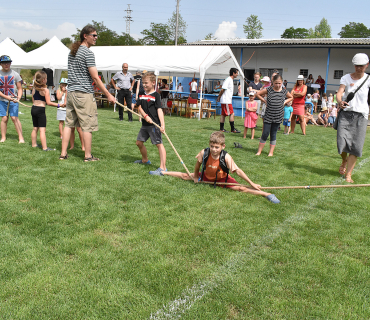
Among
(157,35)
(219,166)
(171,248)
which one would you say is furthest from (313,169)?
(157,35)

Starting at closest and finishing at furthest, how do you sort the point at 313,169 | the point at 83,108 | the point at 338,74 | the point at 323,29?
the point at 83,108
the point at 313,169
the point at 338,74
the point at 323,29

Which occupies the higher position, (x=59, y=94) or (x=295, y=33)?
(x=295, y=33)

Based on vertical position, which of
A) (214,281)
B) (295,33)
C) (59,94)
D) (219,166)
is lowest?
(214,281)

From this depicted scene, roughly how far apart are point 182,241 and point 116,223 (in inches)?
33.3

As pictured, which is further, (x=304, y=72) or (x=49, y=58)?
(x=304, y=72)

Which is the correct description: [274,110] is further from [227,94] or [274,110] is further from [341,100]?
[227,94]

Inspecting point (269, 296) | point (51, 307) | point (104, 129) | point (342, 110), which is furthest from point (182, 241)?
point (104, 129)

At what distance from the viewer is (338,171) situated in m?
6.76

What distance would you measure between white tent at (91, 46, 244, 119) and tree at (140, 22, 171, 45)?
60.2 m

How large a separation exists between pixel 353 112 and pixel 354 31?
102m

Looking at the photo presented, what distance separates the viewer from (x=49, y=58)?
19.5 metres

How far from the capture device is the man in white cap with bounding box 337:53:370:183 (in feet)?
18.5

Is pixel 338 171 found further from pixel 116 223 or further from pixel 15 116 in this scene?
pixel 15 116

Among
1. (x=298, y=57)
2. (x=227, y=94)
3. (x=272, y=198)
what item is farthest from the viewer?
(x=298, y=57)
